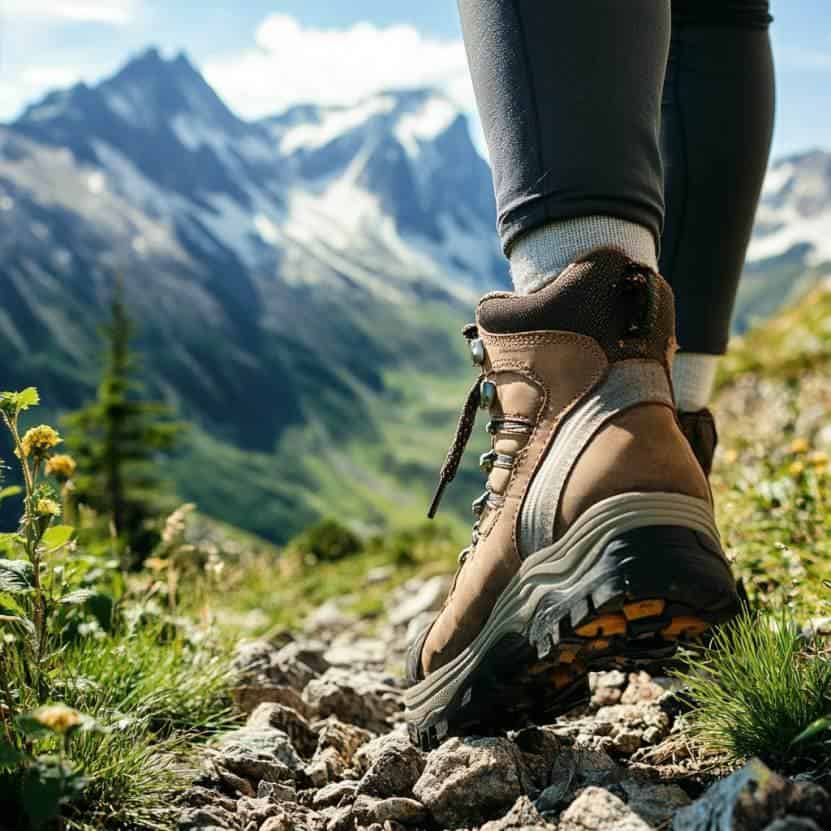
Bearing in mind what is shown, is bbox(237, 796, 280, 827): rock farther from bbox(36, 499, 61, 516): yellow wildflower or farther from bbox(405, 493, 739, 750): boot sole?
bbox(36, 499, 61, 516): yellow wildflower

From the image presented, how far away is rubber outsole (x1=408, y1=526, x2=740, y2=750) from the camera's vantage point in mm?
1533

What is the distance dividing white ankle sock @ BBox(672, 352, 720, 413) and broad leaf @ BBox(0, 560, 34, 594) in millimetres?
1617

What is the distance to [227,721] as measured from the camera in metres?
2.25

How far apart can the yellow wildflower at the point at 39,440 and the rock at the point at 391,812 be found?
89cm

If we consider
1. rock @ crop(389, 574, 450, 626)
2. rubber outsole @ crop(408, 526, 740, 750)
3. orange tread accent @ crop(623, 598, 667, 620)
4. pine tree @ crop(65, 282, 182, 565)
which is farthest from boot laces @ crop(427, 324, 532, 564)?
pine tree @ crop(65, 282, 182, 565)

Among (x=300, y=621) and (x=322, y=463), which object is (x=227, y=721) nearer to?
(x=300, y=621)

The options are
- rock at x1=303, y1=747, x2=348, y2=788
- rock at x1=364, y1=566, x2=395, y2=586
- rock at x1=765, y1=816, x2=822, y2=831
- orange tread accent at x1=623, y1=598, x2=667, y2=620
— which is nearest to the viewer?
rock at x1=765, y1=816, x2=822, y2=831

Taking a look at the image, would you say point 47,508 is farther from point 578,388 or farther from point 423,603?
point 423,603

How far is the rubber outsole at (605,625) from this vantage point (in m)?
1.53

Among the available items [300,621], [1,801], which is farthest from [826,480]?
[300,621]

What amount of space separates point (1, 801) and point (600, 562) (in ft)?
3.45

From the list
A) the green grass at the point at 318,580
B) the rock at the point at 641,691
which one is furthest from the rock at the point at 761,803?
the green grass at the point at 318,580

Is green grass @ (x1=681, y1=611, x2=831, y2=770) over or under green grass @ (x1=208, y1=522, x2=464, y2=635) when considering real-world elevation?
over

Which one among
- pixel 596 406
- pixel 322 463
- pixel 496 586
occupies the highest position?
pixel 596 406
